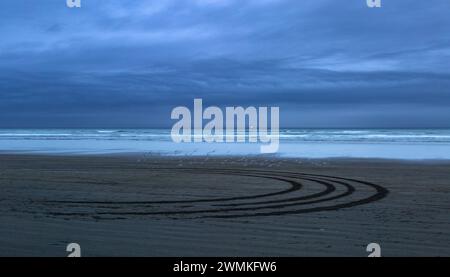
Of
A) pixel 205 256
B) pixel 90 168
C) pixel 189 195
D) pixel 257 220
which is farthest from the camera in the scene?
pixel 90 168

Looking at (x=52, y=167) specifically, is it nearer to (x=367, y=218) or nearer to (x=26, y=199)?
(x=26, y=199)

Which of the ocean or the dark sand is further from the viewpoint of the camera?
the ocean

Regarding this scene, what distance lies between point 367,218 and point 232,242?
318 centimetres

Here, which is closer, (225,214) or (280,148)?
(225,214)

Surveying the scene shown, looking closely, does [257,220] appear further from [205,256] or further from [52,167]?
[52,167]

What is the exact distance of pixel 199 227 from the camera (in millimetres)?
8555

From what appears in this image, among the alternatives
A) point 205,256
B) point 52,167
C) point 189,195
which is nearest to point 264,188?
point 189,195

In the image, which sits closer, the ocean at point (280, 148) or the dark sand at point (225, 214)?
the dark sand at point (225, 214)

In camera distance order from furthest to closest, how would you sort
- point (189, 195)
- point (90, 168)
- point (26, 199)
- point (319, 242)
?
point (90, 168), point (189, 195), point (26, 199), point (319, 242)

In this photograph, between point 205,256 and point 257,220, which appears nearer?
point 205,256

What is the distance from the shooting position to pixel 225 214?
9.80 m

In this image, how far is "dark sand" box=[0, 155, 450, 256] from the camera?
723cm

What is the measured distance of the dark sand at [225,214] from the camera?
23.7ft
